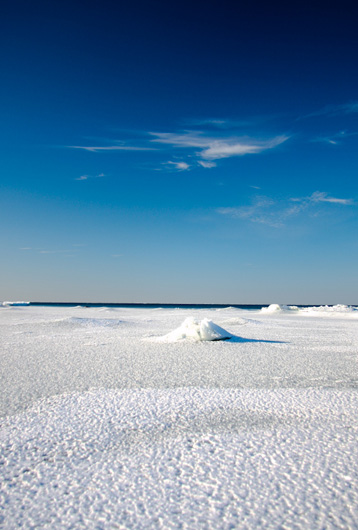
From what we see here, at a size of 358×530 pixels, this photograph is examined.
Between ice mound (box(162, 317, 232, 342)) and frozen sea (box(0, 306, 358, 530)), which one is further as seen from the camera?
ice mound (box(162, 317, 232, 342))

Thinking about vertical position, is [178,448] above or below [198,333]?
below

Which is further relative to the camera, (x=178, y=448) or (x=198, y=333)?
(x=198, y=333)

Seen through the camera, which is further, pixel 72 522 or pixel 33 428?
pixel 33 428

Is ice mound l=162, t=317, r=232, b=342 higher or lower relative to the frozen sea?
higher

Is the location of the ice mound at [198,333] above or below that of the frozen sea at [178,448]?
above

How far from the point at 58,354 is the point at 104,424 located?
303 cm

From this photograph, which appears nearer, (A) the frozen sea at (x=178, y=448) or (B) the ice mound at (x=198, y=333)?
(A) the frozen sea at (x=178, y=448)

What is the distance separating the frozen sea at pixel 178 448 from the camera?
1.32 meters

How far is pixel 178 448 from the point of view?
1.88m

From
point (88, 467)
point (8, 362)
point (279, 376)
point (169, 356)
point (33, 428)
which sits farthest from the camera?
point (169, 356)

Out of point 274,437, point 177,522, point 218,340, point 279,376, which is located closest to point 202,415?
point 274,437

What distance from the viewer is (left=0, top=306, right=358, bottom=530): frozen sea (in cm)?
132

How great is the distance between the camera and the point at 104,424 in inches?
88.3

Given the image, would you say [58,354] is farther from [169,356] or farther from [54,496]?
[54,496]
